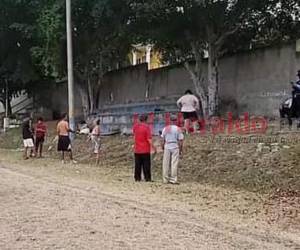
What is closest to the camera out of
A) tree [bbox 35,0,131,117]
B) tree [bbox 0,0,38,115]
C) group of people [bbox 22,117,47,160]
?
group of people [bbox 22,117,47,160]

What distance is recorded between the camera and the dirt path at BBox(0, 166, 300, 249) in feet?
28.6

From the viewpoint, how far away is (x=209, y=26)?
25.0 metres

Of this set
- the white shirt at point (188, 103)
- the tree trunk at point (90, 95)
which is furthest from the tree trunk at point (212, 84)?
the tree trunk at point (90, 95)

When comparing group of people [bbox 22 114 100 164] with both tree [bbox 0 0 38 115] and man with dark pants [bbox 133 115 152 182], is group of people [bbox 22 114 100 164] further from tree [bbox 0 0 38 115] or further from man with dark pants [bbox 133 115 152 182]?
tree [bbox 0 0 38 115]

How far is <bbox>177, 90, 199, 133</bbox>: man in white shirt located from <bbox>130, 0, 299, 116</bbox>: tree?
2.93m

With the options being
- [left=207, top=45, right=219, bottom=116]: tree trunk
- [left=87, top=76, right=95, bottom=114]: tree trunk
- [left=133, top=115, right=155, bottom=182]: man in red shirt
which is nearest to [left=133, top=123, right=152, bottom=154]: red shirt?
[left=133, top=115, right=155, bottom=182]: man in red shirt

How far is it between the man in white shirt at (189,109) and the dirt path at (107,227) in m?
8.92

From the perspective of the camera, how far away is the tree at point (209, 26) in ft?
77.9

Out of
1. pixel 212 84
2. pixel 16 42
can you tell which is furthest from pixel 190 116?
pixel 16 42

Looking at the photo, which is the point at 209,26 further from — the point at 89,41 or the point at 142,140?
the point at 142,140

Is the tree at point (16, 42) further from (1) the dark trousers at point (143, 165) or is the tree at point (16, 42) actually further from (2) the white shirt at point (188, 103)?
(1) the dark trousers at point (143, 165)

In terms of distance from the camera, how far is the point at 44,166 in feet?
70.2

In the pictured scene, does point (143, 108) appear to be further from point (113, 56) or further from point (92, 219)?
point (92, 219)

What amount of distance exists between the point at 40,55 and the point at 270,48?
10.9 metres
